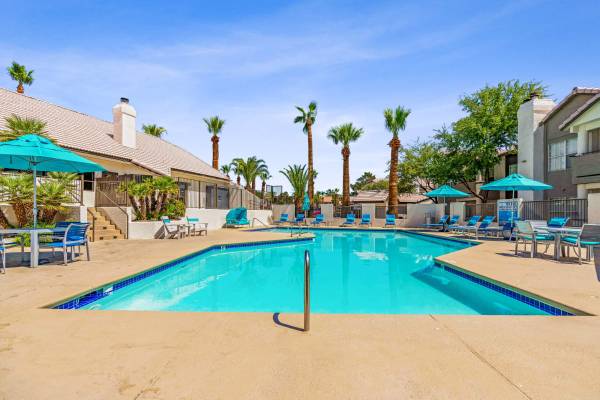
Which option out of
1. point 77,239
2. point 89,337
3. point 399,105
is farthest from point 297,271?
point 399,105

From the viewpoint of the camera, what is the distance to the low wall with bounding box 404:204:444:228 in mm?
23000

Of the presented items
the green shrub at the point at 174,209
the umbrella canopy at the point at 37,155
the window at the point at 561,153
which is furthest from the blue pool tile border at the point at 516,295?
the window at the point at 561,153

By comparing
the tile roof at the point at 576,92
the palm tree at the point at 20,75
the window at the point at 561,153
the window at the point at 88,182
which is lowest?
the window at the point at 88,182

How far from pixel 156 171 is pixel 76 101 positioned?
8.65 meters

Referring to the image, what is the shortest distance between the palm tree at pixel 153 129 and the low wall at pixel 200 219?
17673mm

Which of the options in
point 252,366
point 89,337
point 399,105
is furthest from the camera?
point 399,105

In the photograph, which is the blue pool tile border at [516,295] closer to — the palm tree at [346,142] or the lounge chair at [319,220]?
the lounge chair at [319,220]

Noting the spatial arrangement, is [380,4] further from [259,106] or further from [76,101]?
[76,101]

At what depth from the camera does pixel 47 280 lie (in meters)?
5.30

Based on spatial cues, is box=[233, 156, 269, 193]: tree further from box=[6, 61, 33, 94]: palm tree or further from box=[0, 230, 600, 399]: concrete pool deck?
box=[0, 230, 600, 399]: concrete pool deck

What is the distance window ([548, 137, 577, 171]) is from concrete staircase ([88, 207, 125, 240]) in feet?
73.7

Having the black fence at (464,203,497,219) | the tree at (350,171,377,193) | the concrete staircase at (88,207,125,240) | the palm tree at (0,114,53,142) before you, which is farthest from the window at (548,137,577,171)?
the tree at (350,171,377,193)

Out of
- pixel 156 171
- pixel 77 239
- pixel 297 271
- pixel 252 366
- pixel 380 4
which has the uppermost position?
pixel 380 4

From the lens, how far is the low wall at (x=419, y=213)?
906 inches
